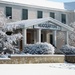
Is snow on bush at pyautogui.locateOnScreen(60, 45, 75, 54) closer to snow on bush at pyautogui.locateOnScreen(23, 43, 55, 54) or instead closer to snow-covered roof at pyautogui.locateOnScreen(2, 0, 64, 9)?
snow on bush at pyautogui.locateOnScreen(23, 43, 55, 54)

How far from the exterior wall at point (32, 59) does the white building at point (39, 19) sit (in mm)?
5195

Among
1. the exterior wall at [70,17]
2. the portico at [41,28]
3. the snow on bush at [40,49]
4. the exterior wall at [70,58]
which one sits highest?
the exterior wall at [70,17]

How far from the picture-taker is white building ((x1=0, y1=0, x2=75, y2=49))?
32.5m

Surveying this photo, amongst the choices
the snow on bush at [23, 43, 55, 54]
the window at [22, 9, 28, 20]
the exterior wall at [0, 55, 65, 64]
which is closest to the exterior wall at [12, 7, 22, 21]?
the window at [22, 9, 28, 20]

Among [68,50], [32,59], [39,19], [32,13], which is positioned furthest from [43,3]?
[32,59]

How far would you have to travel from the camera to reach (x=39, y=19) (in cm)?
3288

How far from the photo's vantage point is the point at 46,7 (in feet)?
125

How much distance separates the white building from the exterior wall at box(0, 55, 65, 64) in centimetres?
520

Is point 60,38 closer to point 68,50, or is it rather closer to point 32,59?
point 68,50

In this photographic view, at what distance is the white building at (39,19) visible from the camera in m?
32.5

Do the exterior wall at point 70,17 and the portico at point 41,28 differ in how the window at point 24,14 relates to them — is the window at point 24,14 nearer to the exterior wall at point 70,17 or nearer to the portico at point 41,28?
the portico at point 41,28

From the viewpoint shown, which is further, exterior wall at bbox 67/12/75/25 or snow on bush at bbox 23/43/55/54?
exterior wall at bbox 67/12/75/25

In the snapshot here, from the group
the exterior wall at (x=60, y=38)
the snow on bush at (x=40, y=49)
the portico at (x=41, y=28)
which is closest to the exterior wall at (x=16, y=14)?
the portico at (x=41, y=28)

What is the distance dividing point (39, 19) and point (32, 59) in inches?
344
